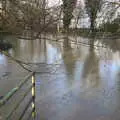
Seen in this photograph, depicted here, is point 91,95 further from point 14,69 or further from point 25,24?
point 14,69

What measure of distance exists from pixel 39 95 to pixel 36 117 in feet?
6.66

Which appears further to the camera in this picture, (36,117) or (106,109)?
(106,109)

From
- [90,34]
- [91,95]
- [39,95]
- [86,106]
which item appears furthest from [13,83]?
[90,34]

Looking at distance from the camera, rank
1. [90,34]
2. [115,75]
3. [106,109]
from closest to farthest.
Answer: [106,109] → [115,75] → [90,34]

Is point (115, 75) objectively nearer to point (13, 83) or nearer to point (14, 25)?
point (13, 83)

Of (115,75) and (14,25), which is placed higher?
(14,25)

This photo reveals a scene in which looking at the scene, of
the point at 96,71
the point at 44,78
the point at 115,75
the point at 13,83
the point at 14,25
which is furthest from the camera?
the point at 96,71

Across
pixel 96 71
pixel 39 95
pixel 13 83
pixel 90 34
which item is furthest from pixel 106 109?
pixel 90 34

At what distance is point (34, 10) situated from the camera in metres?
4.96

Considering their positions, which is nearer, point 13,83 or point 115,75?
point 13,83

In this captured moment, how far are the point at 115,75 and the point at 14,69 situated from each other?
4.43 metres

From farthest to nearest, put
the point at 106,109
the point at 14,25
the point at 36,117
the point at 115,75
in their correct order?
the point at 115,75, the point at 106,109, the point at 36,117, the point at 14,25

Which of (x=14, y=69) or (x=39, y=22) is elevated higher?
(x=39, y=22)

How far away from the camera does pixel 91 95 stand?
8.80 metres
